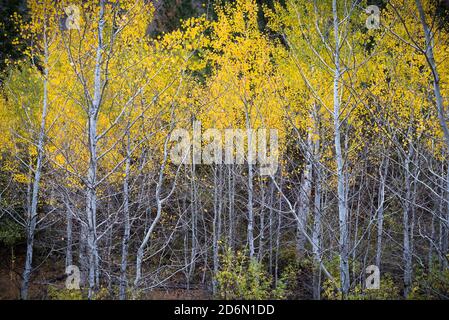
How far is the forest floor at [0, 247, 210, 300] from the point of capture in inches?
441

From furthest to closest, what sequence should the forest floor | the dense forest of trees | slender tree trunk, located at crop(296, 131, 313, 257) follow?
the forest floor, slender tree trunk, located at crop(296, 131, 313, 257), the dense forest of trees

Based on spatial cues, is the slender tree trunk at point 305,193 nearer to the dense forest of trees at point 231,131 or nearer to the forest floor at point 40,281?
the dense forest of trees at point 231,131

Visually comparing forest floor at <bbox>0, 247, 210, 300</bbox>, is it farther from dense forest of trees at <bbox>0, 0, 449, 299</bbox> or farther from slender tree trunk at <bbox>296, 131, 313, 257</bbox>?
slender tree trunk at <bbox>296, 131, 313, 257</bbox>

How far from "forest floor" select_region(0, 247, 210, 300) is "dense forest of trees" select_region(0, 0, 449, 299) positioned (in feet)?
0.41

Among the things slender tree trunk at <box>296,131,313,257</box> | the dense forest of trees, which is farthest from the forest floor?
slender tree trunk at <box>296,131,313,257</box>

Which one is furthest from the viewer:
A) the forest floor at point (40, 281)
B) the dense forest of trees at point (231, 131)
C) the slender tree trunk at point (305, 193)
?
the forest floor at point (40, 281)

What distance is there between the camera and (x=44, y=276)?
13125mm

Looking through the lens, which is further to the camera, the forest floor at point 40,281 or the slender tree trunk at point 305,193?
the forest floor at point 40,281

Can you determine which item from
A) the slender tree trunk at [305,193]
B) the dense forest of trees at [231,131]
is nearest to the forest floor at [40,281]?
the dense forest of trees at [231,131]

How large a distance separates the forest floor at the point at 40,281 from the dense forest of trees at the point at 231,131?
0.13 meters

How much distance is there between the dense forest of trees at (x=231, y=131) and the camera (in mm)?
3975

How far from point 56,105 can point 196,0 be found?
1303cm

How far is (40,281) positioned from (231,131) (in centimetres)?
867
